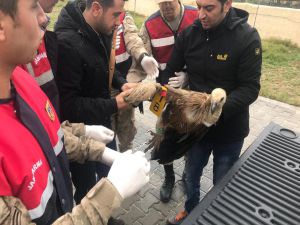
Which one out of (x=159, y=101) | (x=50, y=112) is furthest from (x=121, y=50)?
(x=50, y=112)

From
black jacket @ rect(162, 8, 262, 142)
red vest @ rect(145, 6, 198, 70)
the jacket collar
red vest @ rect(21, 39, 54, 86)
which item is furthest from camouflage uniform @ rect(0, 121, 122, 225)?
red vest @ rect(145, 6, 198, 70)

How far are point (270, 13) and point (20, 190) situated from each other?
33.6 feet

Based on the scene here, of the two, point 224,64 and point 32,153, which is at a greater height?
point 32,153

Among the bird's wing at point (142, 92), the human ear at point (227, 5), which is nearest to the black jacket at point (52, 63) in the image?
the bird's wing at point (142, 92)

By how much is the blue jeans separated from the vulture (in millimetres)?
380

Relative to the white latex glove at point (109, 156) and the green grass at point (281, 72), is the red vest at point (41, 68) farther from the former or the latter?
the green grass at point (281, 72)

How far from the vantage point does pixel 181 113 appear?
2.58 metres

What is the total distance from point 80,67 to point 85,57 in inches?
3.7

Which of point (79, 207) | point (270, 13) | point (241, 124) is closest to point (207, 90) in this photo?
point (241, 124)

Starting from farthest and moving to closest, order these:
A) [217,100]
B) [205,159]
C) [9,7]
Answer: [205,159]
[217,100]
[9,7]

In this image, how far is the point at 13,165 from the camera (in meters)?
1.15

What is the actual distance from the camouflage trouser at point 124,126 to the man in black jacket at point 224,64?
0.79 meters

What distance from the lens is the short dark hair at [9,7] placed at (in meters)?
1.09

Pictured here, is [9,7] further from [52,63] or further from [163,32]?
[163,32]
